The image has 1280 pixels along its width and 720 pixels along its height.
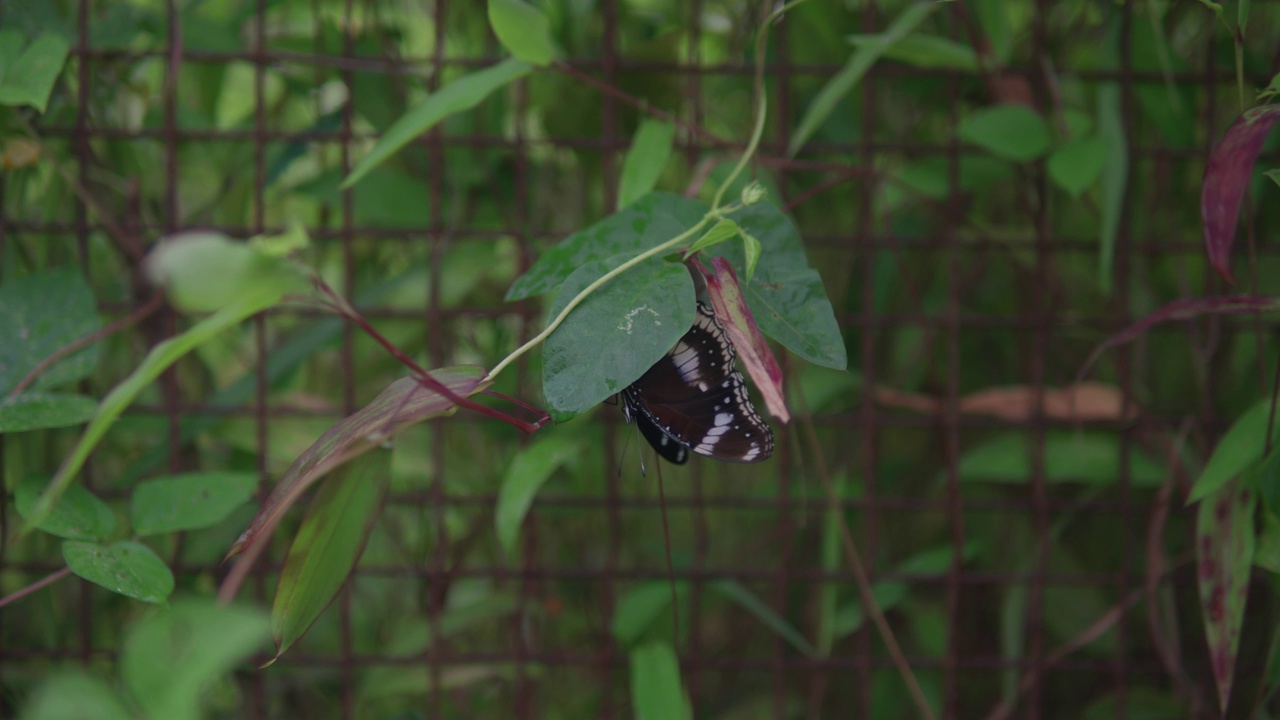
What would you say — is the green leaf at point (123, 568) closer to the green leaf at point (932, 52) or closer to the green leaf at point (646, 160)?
the green leaf at point (646, 160)

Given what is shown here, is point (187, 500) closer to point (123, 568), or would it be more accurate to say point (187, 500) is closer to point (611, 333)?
point (123, 568)

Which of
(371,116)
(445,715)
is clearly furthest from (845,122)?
(445,715)

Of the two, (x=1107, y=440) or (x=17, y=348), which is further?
(x=1107, y=440)

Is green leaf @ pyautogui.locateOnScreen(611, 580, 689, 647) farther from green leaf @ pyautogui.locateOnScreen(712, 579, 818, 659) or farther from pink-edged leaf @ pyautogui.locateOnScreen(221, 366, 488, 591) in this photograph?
pink-edged leaf @ pyautogui.locateOnScreen(221, 366, 488, 591)

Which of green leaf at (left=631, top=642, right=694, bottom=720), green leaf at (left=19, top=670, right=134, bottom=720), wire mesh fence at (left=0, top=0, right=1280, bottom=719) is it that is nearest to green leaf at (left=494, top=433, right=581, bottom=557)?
wire mesh fence at (left=0, top=0, right=1280, bottom=719)

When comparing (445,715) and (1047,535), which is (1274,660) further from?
(445,715)

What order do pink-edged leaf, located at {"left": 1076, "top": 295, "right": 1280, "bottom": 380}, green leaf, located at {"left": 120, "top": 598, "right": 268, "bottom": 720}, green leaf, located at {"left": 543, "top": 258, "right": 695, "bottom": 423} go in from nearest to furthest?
green leaf, located at {"left": 120, "top": 598, "right": 268, "bottom": 720} < green leaf, located at {"left": 543, "top": 258, "right": 695, "bottom": 423} < pink-edged leaf, located at {"left": 1076, "top": 295, "right": 1280, "bottom": 380}
